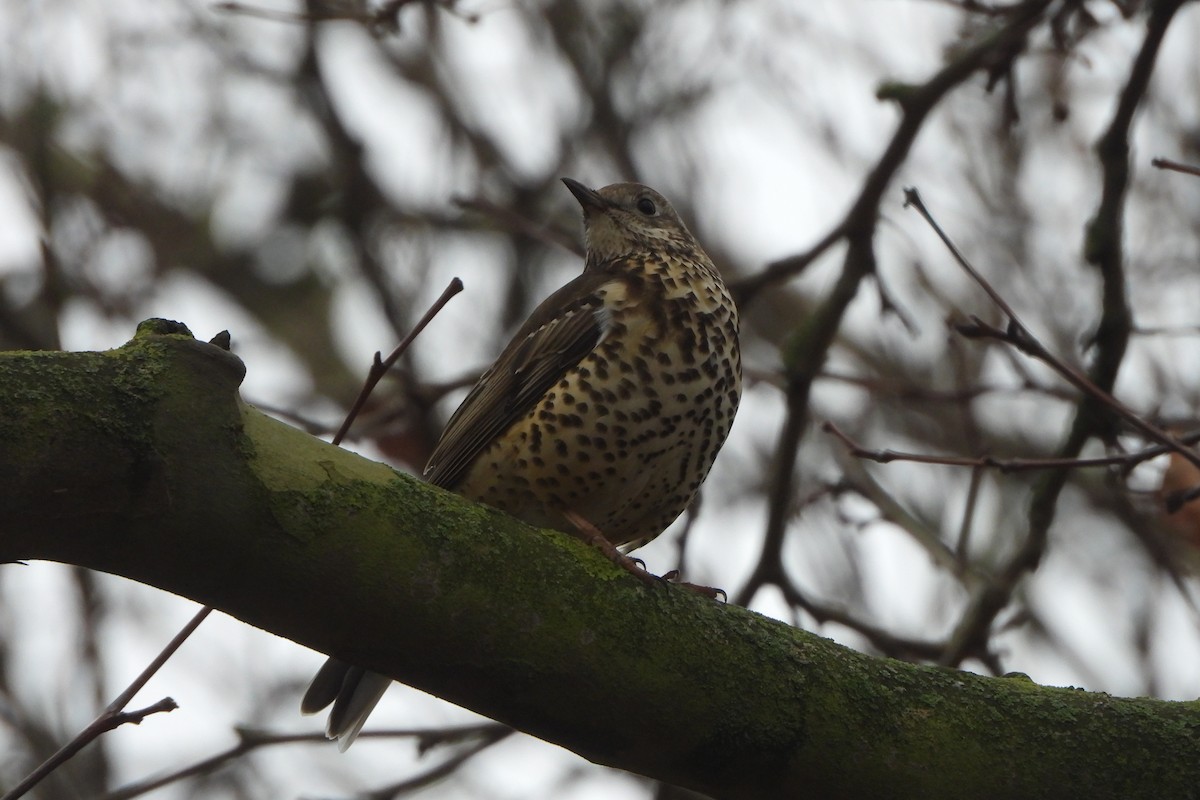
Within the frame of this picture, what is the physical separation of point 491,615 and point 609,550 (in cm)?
88

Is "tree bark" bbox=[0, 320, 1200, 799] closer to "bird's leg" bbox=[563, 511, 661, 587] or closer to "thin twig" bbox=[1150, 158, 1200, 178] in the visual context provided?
"bird's leg" bbox=[563, 511, 661, 587]

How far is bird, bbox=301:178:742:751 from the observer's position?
4012 mm

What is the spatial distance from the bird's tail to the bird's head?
1.97 metres

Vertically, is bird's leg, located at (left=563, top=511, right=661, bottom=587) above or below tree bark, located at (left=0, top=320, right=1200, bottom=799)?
above

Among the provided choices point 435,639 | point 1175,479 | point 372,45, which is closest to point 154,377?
point 435,639

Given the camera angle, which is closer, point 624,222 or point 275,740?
point 275,740

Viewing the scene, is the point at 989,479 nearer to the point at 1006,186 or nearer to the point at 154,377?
the point at 1006,186

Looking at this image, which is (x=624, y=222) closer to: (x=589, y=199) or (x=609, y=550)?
(x=589, y=199)

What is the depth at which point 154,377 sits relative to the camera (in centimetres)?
228

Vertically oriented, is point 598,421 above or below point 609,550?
above

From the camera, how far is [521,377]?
14.3 feet

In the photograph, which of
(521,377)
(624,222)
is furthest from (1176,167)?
(624,222)

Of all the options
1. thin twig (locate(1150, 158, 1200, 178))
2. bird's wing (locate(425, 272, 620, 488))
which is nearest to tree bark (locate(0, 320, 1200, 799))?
thin twig (locate(1150, 158, 1200, 178))

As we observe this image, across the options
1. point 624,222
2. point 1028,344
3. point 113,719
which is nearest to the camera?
point 113,719
